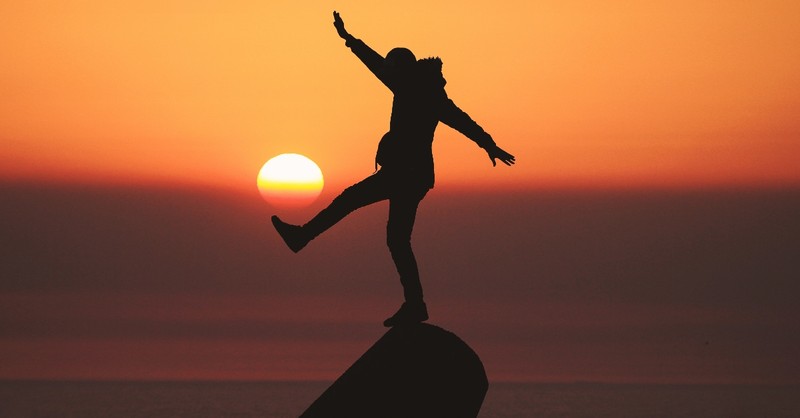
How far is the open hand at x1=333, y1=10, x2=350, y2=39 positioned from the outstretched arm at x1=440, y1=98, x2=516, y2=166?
5.56 feet

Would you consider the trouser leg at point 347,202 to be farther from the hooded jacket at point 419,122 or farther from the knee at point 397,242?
the knee at point 397,242

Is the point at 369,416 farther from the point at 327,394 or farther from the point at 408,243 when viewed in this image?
the point at 408,243

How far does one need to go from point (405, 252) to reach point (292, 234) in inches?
58.3

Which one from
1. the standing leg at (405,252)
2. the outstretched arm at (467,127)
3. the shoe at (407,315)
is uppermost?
the outstretched arm at (467,127)

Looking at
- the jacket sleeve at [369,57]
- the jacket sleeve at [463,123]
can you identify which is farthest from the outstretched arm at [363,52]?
the jacket sleeve at [463,123]

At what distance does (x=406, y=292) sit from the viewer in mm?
18469

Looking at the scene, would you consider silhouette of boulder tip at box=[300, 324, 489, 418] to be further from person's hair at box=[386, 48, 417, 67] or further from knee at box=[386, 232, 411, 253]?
person's hair at box=[386, 48, 417, 67]

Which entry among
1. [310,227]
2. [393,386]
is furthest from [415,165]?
[393,386]

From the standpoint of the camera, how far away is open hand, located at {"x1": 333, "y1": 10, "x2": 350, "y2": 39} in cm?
1736

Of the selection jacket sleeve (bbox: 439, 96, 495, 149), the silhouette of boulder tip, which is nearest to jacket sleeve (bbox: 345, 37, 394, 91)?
jacket sleeve (bbox: 439, 96, 495, 149)

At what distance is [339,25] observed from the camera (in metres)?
17.4

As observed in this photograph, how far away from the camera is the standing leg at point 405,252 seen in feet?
59.8

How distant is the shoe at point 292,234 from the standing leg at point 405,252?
1.13 metres

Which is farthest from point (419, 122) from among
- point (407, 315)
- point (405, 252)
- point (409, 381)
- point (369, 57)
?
point (409, 381)
